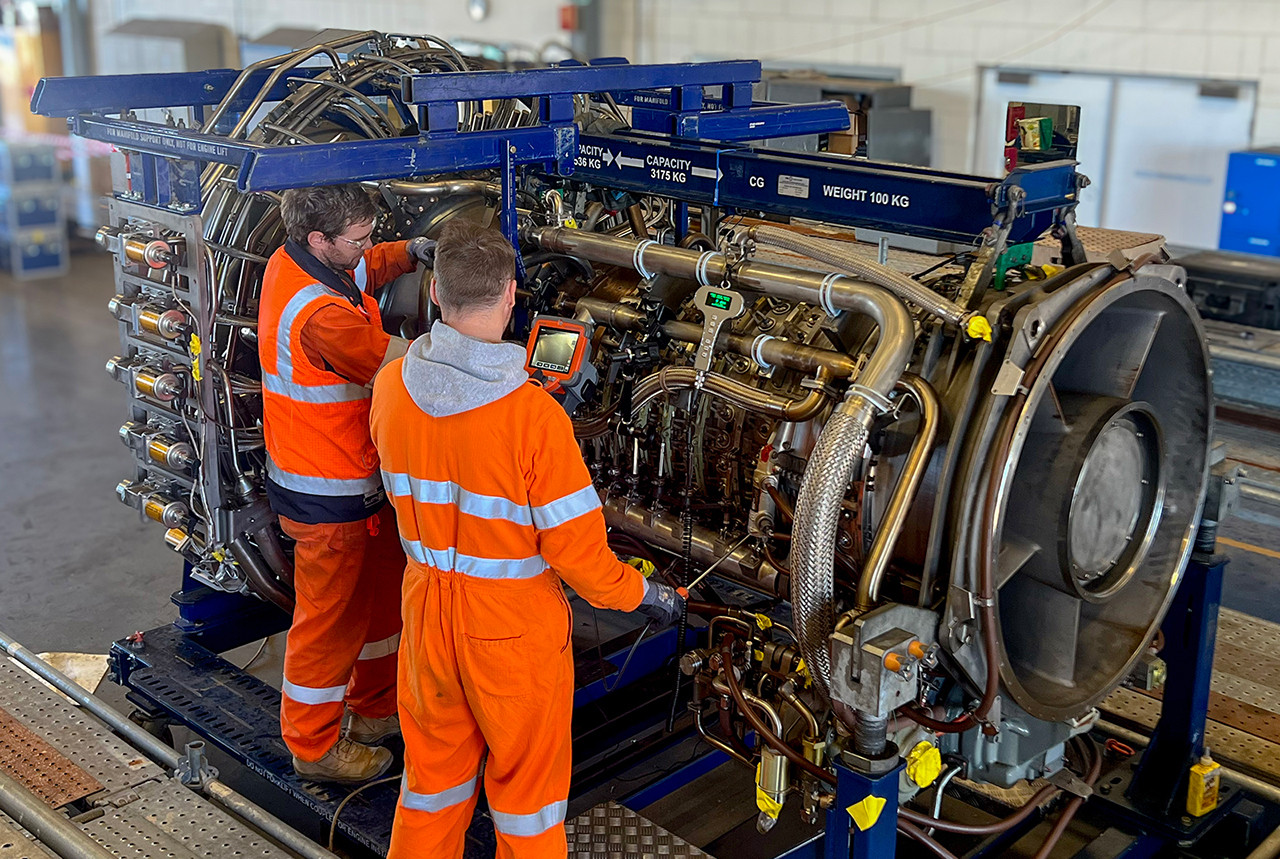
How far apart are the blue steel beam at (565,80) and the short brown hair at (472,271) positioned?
64 cm

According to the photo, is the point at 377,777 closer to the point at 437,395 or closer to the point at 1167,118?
the point at 437,395

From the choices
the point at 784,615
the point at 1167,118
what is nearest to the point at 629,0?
the point at 1167,118

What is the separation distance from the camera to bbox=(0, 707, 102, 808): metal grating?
3.98 m

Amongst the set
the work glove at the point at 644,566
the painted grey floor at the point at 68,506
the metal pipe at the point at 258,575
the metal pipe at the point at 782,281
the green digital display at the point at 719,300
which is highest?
the metal pipe at the point at 782,281

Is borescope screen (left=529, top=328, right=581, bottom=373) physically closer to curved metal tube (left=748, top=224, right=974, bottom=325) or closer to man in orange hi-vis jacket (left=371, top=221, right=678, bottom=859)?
man in orange hi-vis jacket (left=371, top=221, right=678, bottom=859)

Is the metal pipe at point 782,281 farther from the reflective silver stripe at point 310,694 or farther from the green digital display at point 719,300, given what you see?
the reflective silver stripe at point 310,694

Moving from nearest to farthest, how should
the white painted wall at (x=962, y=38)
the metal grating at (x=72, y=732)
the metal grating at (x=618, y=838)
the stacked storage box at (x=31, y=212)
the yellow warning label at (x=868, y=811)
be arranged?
the yellow warning label at (x=868, y=811)
the metal grating at (x=618, y=838)
the metal grating at (x=72, y=732)
the white painted wall at (x=962, y=38)
the stacked storage box at (x=31, y=212)

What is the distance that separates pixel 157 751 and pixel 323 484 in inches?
43.3

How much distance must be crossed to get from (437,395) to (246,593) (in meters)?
2.26

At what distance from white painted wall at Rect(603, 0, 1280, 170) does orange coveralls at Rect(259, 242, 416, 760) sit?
6413 millimetres

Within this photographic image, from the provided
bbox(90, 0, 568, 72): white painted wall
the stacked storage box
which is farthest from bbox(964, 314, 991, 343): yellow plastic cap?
the stacked storage box

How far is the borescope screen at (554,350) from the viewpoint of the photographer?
3.62m

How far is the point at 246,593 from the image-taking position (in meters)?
4.97

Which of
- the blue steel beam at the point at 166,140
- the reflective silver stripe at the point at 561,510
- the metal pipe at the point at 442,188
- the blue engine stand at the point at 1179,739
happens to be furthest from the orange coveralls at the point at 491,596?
the blue engine stand at the point at 1179,739
